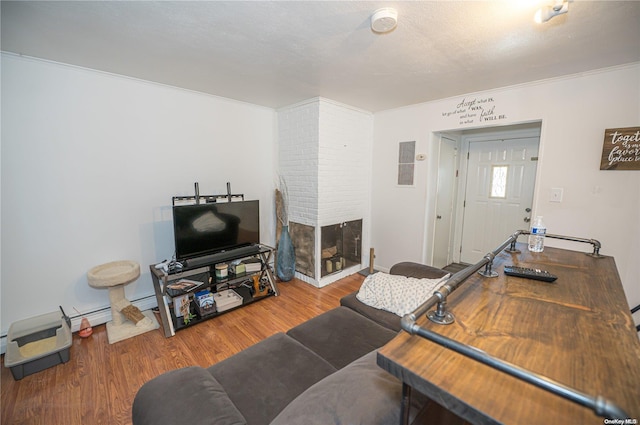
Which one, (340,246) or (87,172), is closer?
(87,172)

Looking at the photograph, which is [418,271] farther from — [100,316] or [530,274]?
[100,316]

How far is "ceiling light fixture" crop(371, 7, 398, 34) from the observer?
4.90 feet

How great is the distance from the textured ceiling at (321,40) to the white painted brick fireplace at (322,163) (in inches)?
26.1

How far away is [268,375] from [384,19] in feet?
6.75

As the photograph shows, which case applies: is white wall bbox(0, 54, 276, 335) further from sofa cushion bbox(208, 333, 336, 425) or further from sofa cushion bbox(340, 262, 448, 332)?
sofa cushion bbox(340, 262, 448, 332)

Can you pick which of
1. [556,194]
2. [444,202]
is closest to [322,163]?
[444,202]

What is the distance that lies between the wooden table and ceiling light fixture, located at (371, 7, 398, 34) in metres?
1.51

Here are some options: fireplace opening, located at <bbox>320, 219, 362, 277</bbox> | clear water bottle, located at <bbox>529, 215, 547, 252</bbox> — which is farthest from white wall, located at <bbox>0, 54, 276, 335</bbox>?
clear water bottle, located at <bbox>529, 215, 547, 252</bbox>

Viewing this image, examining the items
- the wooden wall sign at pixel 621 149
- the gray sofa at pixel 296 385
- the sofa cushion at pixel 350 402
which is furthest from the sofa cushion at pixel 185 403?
the wooden wall sign at pixel 621 149

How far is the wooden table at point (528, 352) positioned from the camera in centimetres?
53

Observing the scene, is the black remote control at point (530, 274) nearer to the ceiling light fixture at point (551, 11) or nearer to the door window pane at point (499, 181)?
the ceiling light fixture at point (551, 11)

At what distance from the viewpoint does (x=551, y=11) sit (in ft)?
4.70

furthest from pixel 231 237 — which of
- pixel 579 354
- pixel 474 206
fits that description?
pixel 474 206

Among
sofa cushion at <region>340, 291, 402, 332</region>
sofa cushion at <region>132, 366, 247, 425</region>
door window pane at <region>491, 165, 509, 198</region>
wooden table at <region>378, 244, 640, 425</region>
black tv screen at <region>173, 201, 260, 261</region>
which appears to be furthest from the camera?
door window pane at <region>491, 165, 509, 198</region>
